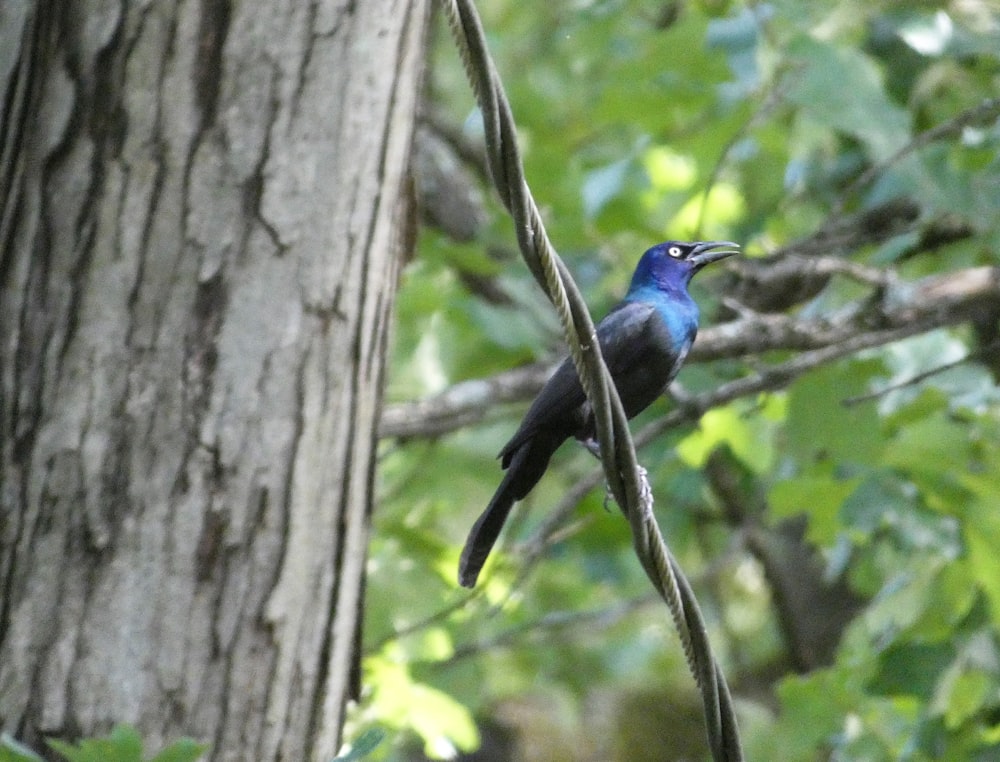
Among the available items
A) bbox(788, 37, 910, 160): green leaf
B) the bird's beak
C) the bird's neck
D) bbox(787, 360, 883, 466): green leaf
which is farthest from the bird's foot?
bbox(788, 37, 910, 160): green leaf

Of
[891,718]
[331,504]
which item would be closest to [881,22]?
[891,718]

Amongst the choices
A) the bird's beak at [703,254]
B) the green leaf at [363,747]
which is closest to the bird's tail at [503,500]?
the bird's beak at [703,254]

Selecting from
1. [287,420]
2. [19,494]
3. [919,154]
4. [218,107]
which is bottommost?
[19,494]

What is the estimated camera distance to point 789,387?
3871 millimetres

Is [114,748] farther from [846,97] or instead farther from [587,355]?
[846,97]

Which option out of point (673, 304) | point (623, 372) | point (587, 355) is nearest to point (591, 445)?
point (623, 372)

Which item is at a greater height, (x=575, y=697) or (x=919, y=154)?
(x=919, y=154)

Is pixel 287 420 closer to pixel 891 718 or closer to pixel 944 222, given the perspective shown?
pixel 891 718

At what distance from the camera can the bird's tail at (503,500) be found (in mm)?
2678

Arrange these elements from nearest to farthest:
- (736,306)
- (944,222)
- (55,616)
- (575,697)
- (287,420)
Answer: (55,616) → (287,420) → (736,306) → (944,222) → (575,697)

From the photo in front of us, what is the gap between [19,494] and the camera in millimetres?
2080

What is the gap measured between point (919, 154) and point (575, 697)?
191 inches

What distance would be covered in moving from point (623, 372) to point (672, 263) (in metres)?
0.54

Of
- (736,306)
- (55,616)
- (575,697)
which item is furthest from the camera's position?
(575,697)
